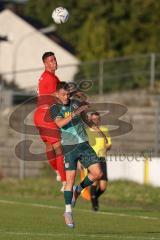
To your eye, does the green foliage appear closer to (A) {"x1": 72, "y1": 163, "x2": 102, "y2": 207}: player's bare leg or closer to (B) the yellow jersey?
(B) the yellow jersey

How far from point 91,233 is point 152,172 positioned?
40.8ft

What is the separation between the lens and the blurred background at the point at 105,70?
110ft

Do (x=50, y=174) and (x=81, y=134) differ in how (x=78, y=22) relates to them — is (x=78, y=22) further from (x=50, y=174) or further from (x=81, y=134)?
(x=81, y=134)

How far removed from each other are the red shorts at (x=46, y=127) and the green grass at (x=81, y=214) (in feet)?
4.88

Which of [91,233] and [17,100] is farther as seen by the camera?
[17,100]

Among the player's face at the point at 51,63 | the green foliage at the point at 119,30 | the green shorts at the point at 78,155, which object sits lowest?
the green foliage at the point at 119,30

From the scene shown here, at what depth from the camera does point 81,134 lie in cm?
1820

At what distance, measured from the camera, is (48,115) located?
64.7ft

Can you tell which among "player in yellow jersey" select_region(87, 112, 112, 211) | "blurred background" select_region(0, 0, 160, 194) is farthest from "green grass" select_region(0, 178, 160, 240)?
"blurred background" select_region(0, 0, 160, 194)

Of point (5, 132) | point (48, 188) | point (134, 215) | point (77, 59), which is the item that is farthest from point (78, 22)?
point (134, 215)

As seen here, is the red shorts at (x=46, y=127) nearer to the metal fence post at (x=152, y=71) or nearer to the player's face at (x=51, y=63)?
the player's face at (x=51, y=63)

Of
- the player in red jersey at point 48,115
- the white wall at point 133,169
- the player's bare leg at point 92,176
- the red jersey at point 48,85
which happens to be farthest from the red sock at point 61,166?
the white wall at point 133,169

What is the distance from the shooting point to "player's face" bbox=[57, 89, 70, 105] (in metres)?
17.8

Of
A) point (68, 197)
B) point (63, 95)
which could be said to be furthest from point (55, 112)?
point (68, 197)
